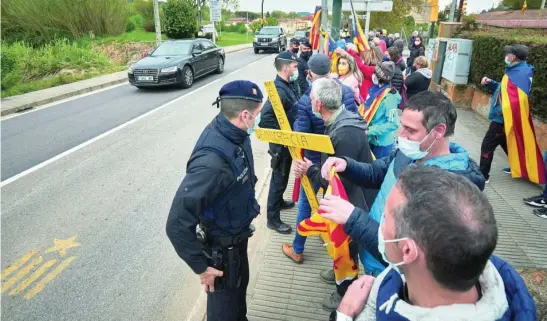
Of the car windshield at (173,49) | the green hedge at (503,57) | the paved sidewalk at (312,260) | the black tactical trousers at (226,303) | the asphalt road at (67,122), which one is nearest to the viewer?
the black tactical trousers at (226,303)

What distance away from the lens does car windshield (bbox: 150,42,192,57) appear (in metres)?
13.7

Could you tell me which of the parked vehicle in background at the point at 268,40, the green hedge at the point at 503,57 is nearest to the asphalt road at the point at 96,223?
the green hedge at the point at 503,57

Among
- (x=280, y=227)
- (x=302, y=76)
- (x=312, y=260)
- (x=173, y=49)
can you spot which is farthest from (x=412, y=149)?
(x=173, y=49)

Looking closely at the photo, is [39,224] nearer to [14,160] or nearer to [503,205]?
[14,160]

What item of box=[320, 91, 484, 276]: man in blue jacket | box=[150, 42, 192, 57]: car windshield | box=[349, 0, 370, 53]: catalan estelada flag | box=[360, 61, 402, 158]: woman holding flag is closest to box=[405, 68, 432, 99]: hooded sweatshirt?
box=[349, 0, 370, 53]: catalan estelada flag

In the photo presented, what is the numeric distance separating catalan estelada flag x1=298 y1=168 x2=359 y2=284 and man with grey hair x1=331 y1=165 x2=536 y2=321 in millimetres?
1080

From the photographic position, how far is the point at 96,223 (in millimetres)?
4664

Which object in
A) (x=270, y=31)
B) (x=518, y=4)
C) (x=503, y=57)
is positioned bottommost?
(x=503, y=57)

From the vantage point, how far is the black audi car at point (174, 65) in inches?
490

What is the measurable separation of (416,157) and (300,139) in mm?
766

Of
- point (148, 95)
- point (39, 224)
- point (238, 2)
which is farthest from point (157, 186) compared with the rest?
point (238, 2)

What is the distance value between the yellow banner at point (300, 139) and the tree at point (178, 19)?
30.6 m

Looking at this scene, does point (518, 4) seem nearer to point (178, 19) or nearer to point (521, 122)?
point (178, 19)

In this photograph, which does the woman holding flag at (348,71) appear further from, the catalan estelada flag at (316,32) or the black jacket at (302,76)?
the catalan estelada flag at (316,32)
